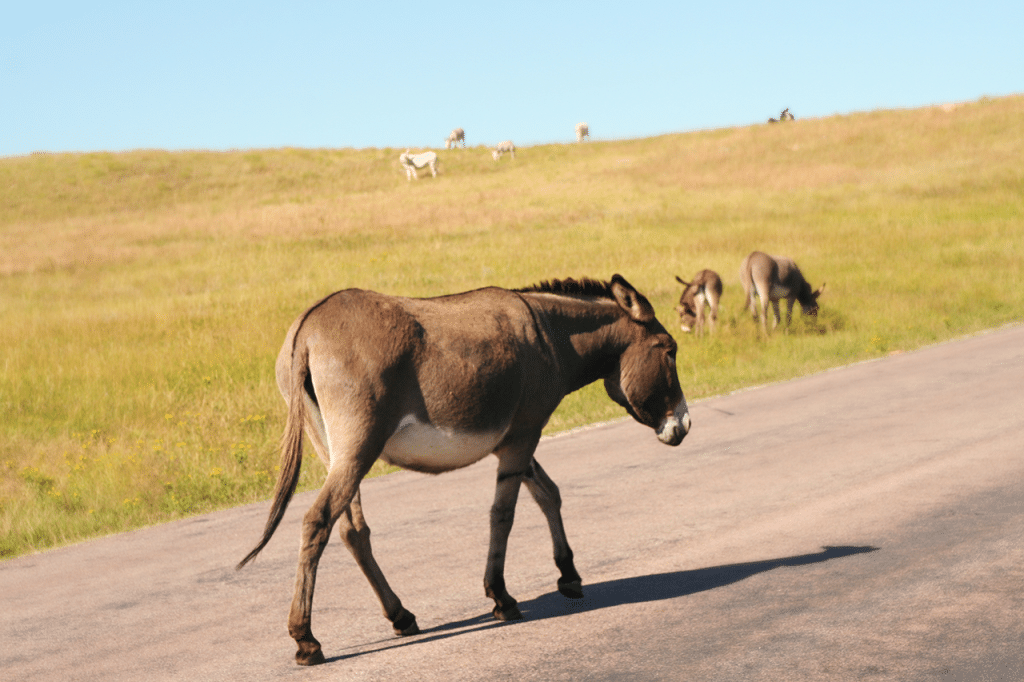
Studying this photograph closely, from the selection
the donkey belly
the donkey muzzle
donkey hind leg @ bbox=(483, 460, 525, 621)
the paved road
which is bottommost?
the paved road

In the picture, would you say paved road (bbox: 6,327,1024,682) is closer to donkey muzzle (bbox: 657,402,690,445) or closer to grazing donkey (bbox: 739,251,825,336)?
donkey muzzle (bbox: 657,402,690,445)

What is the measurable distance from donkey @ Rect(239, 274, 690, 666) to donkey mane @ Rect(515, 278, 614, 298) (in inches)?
3.8

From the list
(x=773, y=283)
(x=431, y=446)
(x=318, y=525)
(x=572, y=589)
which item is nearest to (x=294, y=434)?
(x=318, y=525)

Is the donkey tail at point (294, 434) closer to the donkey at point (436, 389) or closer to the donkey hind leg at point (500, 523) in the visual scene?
the donkey at point (436, 389)

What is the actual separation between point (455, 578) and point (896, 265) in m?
23.9

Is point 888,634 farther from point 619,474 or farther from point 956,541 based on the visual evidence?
point 619,474

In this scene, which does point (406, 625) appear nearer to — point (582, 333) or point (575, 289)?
point (582, 333)

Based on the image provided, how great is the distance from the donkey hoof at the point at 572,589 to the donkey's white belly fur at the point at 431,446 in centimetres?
111

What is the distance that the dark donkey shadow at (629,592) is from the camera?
5.25 metres

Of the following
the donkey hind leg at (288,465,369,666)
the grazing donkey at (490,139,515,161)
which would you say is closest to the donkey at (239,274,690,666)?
the donkey hind leg at (288,465,369,666)

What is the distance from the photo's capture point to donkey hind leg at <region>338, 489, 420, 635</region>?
4969 mm

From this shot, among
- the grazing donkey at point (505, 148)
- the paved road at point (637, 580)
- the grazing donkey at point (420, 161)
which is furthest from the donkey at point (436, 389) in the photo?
the grazing donkey at point (505, 148)

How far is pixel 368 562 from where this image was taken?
5027 millimetres

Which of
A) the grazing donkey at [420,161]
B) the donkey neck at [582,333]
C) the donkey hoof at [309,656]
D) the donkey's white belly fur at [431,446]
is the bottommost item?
the donkey hoof at [309,656]
